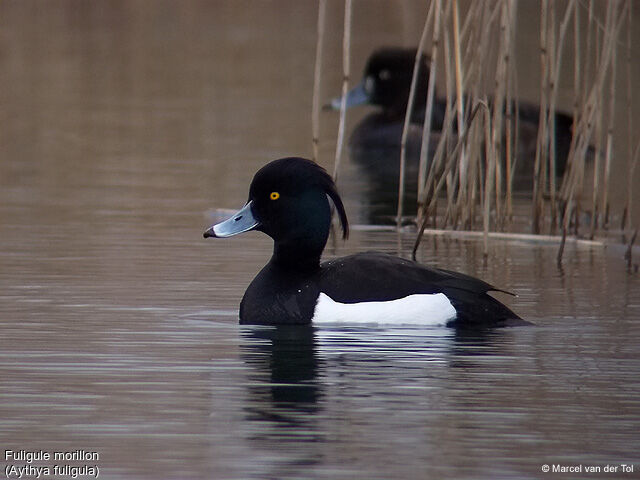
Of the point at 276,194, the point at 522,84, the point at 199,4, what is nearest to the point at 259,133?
the point at 522,84

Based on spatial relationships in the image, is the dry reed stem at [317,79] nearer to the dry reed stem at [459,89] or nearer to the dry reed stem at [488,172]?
the dry reed stem at [459,89]

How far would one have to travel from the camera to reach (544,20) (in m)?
9.20

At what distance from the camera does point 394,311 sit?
24.3 feet

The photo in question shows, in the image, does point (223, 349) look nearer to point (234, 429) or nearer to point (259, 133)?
point (234, 429)

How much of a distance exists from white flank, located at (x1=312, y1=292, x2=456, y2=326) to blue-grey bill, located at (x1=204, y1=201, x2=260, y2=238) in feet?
1.97

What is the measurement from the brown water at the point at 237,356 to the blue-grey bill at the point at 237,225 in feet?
1.26

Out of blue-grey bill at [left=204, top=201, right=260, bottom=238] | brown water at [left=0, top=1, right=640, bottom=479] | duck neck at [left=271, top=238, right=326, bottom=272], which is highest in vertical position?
blue-grey bill at [left=204, top=201, right=260, bottom=238]

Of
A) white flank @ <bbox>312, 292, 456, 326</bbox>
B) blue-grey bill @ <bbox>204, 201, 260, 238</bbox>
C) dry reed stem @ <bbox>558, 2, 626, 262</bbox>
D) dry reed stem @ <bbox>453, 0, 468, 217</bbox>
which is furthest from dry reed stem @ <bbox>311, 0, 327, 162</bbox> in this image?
white flank @ <bbox>312, 292, 456, 326</bbox>

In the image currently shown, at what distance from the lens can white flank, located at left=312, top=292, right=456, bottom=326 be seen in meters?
7.38

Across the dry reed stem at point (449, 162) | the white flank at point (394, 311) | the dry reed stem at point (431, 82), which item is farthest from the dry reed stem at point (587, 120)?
the white flank at point (394, 311)

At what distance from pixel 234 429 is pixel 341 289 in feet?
6.41

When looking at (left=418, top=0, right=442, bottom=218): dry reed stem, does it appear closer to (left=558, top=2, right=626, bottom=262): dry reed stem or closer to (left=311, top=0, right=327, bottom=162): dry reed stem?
(left=311, top=0, right=327, bottom=162): dry reed stem

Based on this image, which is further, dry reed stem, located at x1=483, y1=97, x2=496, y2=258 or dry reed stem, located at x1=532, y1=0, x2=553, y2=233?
dry reed stem, located at x1=532, y1=0, x2=553, y2=233

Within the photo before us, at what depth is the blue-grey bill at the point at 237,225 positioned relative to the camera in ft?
25.2
